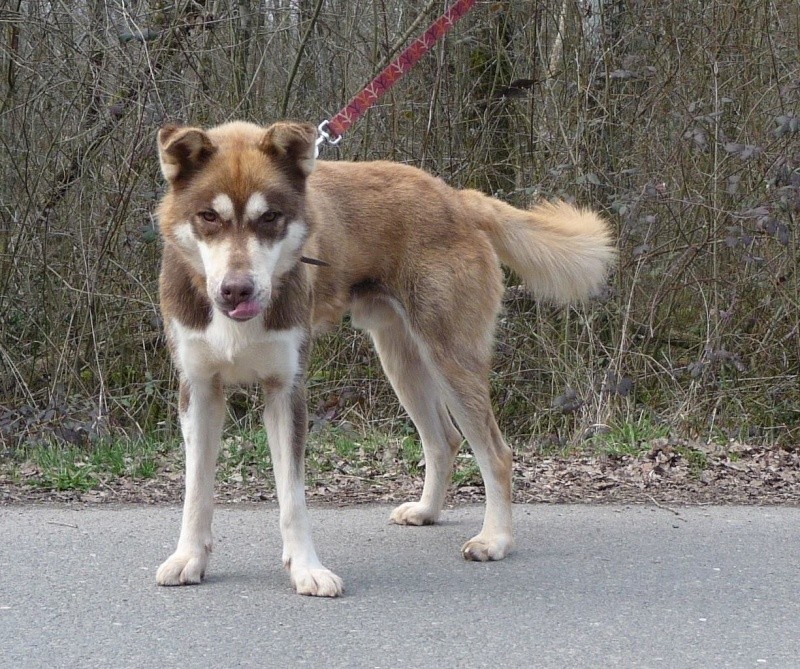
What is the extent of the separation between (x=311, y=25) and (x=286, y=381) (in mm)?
4661

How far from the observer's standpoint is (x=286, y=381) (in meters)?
4.14

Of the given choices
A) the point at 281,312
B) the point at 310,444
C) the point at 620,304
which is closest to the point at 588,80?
the point at 620,304

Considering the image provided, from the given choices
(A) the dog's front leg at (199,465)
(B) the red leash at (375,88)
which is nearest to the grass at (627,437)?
(B) the red leash at (375,88)

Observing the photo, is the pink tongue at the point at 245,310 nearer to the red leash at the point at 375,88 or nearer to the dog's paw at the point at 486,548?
the dog's paw at the point at 486,548

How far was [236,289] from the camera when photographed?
3.67 metres

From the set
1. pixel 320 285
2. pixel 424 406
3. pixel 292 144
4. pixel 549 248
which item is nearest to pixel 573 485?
pixel 424 406

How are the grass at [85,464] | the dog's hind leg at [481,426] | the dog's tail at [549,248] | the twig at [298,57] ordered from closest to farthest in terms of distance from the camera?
1. the dog's hind leg at [481,426]
2. the dog's tail at [549,248]
3. the grass at [85,464]
4. the twig at [298,57]

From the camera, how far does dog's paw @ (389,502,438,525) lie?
5.04 meters

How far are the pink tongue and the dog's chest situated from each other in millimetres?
263

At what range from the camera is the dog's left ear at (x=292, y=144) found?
4008 mm

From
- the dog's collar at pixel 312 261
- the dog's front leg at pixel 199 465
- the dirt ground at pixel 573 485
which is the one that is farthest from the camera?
the dirt ground at pixel 573 485

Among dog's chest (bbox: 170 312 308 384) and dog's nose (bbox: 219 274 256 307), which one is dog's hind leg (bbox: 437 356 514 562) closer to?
dog's chest (bbox: 170 312 308 384)

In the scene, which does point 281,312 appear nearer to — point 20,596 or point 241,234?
point 241,234

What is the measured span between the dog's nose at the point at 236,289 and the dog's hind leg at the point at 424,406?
146 centimetres
